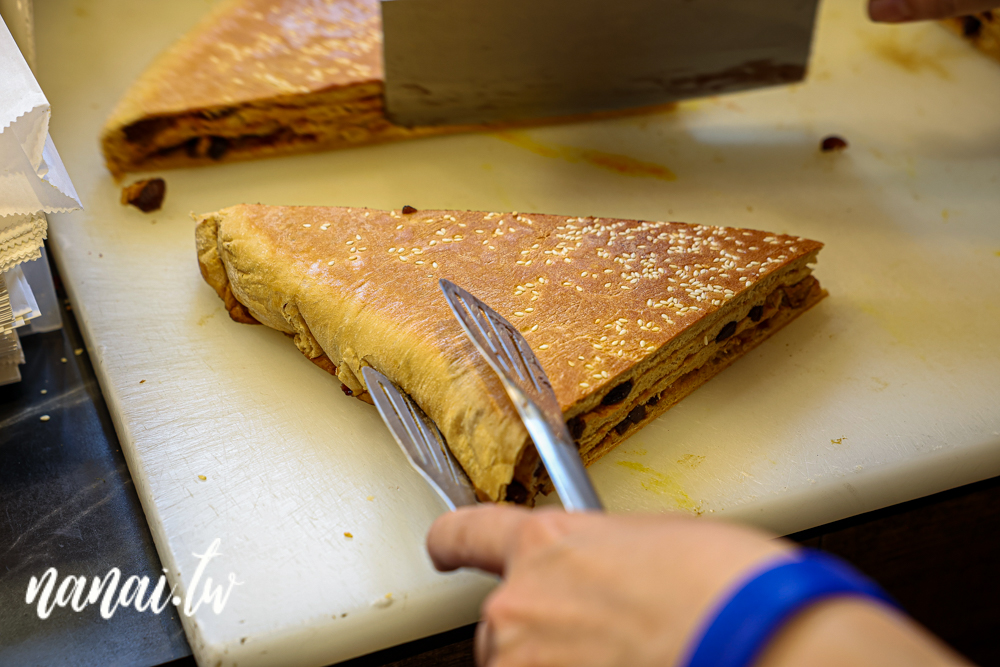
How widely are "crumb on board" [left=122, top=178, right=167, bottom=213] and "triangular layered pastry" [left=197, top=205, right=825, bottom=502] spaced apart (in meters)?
0.35

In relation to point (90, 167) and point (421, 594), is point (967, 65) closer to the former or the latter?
point (421, 594)

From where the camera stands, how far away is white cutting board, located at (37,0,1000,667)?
138 centimetres

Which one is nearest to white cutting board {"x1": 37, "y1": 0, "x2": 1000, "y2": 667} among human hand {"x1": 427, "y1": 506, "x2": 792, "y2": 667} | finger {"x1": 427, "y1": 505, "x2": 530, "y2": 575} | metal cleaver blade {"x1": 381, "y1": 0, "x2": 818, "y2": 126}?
metal cleaver blade {"x1": 381, "y1": 0, "x2": 818, "y2": 126}

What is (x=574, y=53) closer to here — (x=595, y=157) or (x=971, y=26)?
(x=595, y=157)

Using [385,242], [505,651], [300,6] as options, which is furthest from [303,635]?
[300,6]

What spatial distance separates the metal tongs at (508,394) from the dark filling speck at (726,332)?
0.50m

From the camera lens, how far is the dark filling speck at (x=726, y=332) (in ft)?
5.55

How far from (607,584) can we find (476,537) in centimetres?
25

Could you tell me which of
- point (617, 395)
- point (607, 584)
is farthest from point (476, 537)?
point (617, 395)

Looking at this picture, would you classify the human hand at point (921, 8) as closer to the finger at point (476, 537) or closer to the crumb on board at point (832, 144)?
the crumb on board at point (832, 144)

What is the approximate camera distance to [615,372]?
1448mm

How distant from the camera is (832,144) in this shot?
2330mm

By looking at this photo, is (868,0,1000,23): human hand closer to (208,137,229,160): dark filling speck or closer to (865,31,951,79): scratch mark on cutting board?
(865,31,951,79): scratch mark on cutting board

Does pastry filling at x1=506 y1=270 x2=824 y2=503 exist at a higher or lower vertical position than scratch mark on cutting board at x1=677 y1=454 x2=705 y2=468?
higher
